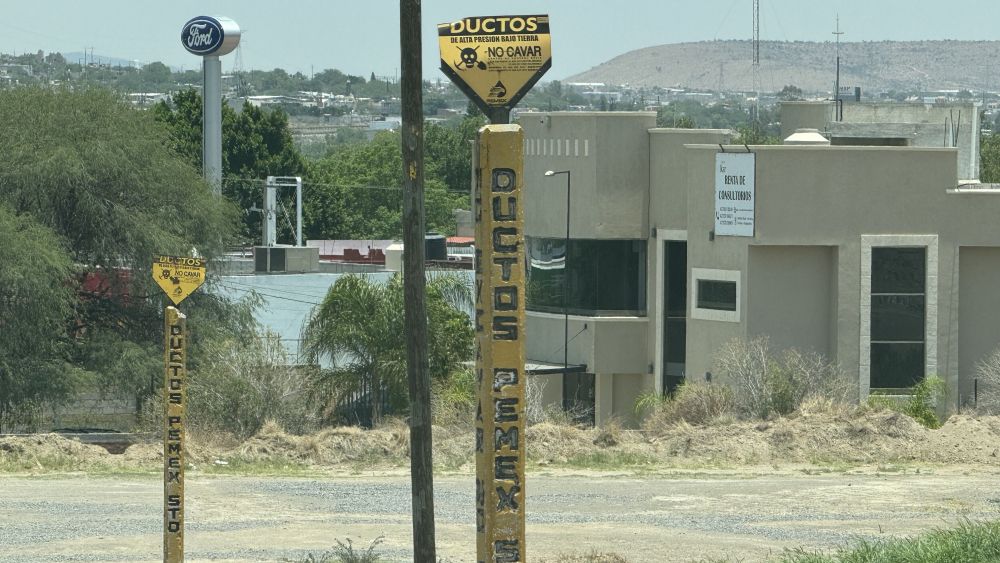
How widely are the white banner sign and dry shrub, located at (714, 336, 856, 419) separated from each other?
8.49ft

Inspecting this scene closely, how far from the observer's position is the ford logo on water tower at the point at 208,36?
258 ft

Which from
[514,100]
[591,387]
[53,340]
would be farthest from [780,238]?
[514,100]

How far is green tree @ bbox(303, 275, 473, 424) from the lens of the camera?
3972 cm

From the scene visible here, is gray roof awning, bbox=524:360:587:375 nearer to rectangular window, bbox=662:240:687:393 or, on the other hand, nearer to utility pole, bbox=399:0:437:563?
rectangular window, bbox=662:240:687:393

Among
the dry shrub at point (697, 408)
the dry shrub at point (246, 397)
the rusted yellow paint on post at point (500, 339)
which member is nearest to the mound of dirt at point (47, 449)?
the dry shrub at point (246, 397)

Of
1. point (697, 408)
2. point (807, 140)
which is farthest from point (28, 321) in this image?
point (807, 140)

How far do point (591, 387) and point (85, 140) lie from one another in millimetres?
14175

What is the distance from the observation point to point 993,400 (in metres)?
34.9

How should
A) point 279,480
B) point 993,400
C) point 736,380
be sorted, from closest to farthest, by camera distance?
1. point 279,480
2. point 736,380
3. point 993,400

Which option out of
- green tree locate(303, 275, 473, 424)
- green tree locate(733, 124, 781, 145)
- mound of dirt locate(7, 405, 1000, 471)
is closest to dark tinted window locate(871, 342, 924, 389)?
green tree locate(733, 124, 781, 145)

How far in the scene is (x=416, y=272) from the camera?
39.2ft

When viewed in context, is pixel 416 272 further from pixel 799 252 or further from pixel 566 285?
pixel 566 285

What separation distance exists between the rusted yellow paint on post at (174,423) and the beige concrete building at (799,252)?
24221 millimetres

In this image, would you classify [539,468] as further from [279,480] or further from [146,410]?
[146,410]
